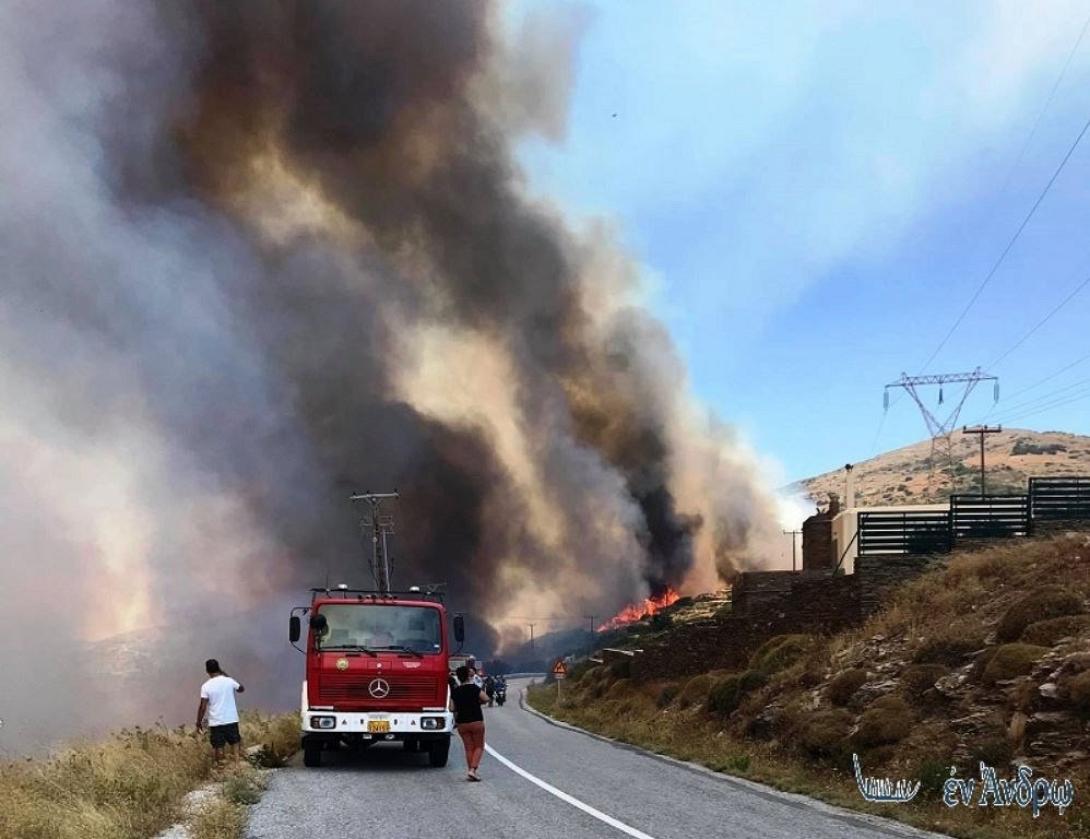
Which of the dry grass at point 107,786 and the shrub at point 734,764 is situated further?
the shrub at point 734,764

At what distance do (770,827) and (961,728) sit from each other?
454 centimetres

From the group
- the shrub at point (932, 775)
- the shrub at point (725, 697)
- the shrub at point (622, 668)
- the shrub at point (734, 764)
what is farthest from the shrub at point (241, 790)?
the shrub at point (622, 668)

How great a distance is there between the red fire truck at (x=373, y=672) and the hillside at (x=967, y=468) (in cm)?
6295

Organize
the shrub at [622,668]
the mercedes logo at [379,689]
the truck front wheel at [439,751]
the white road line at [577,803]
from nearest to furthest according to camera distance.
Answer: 1. the white road line at [577,803]
2. the mercedes logo at [379,689]
3. the truck front wheel at [439,751]
4. the shrub at [622,668]

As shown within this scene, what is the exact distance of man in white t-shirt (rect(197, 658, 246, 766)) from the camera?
13430 millimetres

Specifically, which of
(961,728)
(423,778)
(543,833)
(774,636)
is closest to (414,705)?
(423,778)

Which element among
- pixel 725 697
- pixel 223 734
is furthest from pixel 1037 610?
pixel 223 734

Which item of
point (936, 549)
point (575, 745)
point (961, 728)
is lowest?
point (575, 745)

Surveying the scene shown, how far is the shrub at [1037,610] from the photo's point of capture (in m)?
14.5

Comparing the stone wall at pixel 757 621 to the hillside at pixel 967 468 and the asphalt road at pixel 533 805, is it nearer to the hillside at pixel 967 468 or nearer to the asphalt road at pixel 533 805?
the asphalt road at pixel 533 805

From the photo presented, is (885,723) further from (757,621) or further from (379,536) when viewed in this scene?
(379,536)

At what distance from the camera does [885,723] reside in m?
13.7

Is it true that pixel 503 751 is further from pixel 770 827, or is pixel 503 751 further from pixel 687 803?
pixel 770 827

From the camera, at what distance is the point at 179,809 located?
32.6 feet
